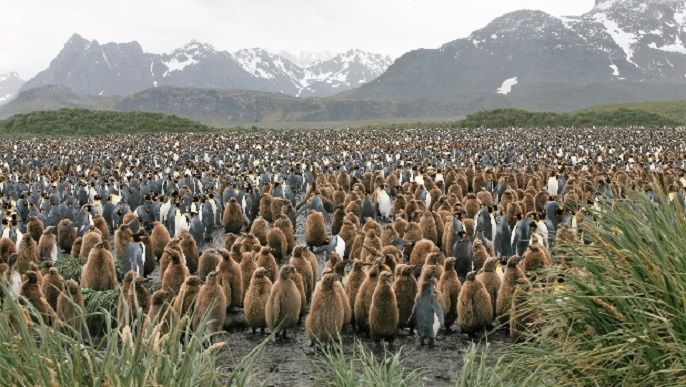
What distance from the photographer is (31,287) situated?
726 cm

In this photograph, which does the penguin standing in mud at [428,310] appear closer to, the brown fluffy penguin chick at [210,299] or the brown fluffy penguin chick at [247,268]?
the brown fluffy penguin chick at [210,299]

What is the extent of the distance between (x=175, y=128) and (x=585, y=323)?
68.3m

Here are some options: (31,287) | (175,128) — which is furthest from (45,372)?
(175,128)

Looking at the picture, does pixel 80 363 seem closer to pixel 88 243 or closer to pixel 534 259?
pixel 534 259

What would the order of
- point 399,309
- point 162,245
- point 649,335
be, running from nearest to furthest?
point 649,335, point 399,309, point 162,245

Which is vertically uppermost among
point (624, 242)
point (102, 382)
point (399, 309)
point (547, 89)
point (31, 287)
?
point (547, 89)

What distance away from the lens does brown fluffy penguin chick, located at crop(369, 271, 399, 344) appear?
7.34 m

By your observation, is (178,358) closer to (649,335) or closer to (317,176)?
(649,335)

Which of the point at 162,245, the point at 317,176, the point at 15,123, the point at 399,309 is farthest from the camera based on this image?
the point at 15,123

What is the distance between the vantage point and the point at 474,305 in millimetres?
7605

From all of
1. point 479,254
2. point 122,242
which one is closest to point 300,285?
point 479,254

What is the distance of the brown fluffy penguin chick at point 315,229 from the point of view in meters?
12.3

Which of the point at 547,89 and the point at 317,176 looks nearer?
the point at 317,176

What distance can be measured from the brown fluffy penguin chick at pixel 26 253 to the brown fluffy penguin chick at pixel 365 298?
19.7 ft
